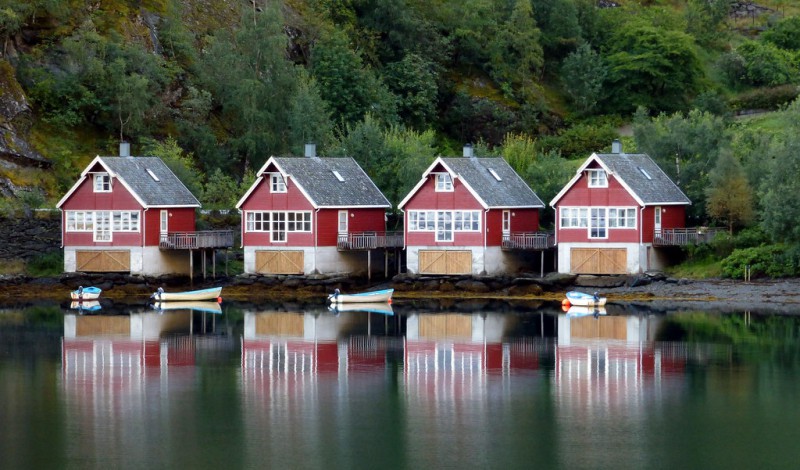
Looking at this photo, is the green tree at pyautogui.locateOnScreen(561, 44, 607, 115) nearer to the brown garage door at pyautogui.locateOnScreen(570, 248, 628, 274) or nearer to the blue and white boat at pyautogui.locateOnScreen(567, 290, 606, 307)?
the brown garage door at pyautogui.locateOnScreen(570, 248, 628, 274)

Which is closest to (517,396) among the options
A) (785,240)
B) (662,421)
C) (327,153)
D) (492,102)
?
(662,421)

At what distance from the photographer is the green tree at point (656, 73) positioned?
111688 mm

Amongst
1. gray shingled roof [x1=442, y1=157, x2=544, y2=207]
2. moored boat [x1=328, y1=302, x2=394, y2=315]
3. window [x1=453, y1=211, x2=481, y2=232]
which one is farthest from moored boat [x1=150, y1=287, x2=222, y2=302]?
gray shingled roof [x1=442, y1=157, x2=544, y2=207]

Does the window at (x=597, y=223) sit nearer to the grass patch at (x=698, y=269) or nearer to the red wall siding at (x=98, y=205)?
the grass patch at (x=698, y=269)

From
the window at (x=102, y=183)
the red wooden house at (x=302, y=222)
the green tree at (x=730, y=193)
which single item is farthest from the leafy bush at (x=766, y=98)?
the window at (x=102, y=183)

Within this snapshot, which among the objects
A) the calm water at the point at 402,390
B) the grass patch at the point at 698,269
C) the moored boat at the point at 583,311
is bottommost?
the calm water at the point at 402,390

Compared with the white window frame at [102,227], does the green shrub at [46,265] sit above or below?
below

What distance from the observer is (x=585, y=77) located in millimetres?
114125

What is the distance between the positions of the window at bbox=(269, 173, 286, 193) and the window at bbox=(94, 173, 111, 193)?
329 inches

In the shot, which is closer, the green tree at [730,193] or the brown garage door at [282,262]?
the green tree at [730,193]

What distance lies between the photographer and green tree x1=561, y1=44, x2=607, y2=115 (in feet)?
374

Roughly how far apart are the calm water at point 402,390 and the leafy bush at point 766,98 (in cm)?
4829

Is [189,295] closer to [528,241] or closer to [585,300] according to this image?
[528,241]

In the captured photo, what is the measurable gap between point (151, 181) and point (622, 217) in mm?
24198
